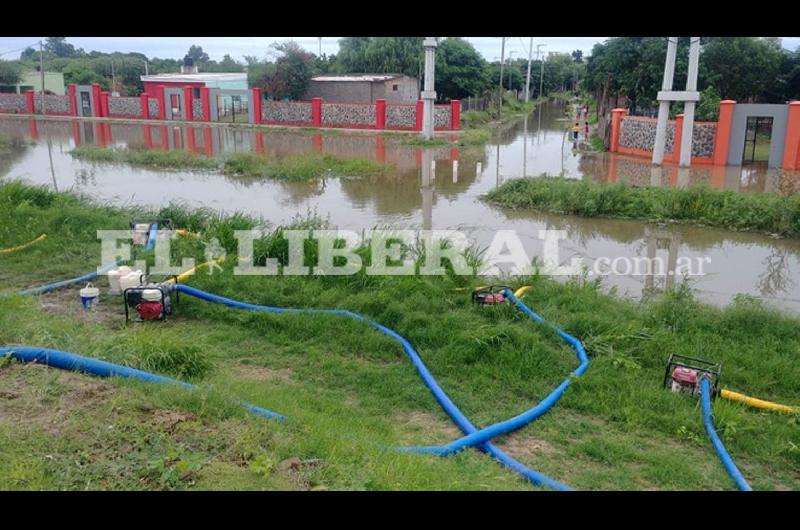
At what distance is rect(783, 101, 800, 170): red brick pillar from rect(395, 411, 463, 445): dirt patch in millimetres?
18494

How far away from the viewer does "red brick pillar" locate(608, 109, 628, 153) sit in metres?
23.6

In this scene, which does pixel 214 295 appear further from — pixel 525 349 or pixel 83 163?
pixel 83 163

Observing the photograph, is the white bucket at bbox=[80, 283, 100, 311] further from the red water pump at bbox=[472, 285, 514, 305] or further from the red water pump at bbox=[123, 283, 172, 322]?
the red water pump at bbox=[472, 285, 514, 305]

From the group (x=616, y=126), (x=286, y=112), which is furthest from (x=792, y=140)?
(x=286, y=112)

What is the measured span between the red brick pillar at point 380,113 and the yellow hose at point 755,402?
28.0 m

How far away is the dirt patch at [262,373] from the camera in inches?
209

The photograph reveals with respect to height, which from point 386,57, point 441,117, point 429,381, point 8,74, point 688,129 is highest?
point 386,57

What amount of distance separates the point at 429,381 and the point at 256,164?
48.0ft

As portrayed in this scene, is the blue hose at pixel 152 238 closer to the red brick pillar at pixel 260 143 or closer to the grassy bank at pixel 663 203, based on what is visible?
the grassy bank at pixel 663 203

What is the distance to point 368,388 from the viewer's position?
17.1ft

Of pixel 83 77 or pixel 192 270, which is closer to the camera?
pixel 192 270

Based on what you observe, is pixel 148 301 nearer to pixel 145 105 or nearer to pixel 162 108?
pixel 162 108
